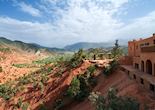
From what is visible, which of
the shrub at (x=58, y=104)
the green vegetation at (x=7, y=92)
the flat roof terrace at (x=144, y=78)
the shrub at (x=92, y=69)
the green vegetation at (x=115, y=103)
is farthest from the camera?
the green vegetation at (x=7, y=92)

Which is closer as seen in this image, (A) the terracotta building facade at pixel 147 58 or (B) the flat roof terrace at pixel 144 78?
(B) the flat roof terrace at pixel 144 78

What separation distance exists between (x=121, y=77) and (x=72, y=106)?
295 inches

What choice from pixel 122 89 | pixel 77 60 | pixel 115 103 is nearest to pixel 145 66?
pixel 122 89

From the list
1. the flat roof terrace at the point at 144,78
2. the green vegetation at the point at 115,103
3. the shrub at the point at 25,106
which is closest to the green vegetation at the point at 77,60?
the shrub at the point at 25,106

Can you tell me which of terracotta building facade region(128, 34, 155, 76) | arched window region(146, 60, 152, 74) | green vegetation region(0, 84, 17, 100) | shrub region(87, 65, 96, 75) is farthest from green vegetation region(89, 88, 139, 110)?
green vegetation region(0, 84, 17, 100)

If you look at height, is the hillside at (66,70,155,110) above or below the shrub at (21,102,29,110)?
above

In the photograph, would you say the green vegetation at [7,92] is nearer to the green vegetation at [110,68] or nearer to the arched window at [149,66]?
the green vegetation at [110,68]

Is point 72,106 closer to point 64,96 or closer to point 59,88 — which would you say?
point 64,96

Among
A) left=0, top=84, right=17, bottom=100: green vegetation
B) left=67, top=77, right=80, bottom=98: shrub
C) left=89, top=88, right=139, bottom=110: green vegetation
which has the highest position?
left=89, top=88, right=139, bottom=110: green vegetation

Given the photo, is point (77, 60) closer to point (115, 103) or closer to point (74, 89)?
point (74, 89)

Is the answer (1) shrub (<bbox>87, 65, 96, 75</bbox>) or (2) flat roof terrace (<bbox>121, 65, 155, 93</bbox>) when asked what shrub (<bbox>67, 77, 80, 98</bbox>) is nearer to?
(1) shrub (<bbox>87, 65, 96, 75</bbox>)

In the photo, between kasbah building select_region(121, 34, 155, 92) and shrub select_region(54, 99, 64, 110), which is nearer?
kasbah building select_region(121, 34, 155, 92)

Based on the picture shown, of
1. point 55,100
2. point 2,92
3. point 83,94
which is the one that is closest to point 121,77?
point 83,94

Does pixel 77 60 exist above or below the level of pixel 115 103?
above
